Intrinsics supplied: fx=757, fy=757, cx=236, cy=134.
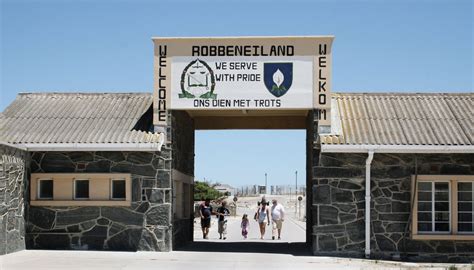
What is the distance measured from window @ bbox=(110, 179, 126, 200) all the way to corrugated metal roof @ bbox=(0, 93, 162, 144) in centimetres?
116

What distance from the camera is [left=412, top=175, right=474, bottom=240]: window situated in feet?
62.5

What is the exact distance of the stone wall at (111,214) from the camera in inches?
771

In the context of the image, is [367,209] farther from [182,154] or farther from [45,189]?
[45,189]

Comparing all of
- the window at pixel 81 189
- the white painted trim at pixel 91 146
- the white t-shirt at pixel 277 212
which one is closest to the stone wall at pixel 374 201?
the white painted trim at pixel 91 146

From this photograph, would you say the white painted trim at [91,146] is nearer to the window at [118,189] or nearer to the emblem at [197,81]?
the window at [118,189]

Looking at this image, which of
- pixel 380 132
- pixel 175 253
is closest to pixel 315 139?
pixel 380 132

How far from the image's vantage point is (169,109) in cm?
2005

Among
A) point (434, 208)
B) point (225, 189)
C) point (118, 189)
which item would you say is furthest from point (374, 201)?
point (225, 189)

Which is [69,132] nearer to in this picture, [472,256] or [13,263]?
[13,263]

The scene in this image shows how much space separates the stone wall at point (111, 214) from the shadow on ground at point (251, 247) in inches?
63.4

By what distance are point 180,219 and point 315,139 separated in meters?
5.11

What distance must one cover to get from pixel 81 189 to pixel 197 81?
4208mm

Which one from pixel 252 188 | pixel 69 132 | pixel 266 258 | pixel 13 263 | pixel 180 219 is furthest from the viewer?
pixel 252 188

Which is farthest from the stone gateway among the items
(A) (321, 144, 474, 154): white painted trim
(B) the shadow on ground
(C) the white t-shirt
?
(C) the white t-shirt
